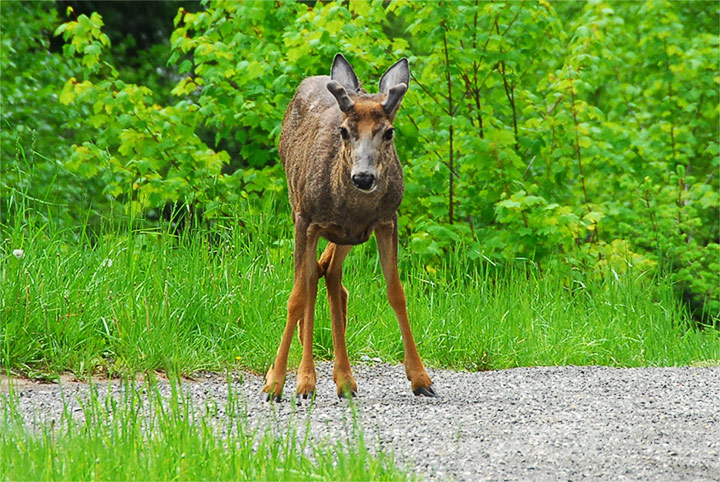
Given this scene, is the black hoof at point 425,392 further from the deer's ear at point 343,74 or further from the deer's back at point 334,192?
the deer's ear at point 343,74

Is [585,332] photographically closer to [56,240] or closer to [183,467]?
[56,240]

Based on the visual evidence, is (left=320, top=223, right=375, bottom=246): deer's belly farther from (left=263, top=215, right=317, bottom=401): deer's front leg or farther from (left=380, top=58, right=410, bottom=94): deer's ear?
(left=380, top=58, right=410, bottom=94): deer's ear

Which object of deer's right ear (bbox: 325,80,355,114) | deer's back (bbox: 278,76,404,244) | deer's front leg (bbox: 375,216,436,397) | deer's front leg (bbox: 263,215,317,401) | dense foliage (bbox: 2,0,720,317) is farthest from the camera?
dense foliage (bbox: 2,0,720,317)

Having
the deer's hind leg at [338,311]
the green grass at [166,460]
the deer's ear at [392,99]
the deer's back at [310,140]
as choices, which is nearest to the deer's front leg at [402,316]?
the deer's hind leg at [338,311]

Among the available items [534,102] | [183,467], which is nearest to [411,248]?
[534,102]

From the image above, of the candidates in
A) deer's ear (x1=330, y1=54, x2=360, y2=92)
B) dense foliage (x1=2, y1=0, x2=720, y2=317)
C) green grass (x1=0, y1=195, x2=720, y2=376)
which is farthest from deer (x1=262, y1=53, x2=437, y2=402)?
dense foliage (x1=2, y1=0, x2=720, y2=317)

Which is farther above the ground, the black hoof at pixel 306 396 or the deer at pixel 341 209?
the deer at pixel 341 209

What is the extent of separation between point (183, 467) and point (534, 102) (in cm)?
816

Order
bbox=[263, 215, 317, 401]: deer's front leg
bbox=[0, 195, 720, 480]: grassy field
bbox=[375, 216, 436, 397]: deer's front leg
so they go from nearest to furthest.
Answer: bbox=[263, 215, 317, 401]: deer's front leg, bbox=[375, 216, 436, 397]: deer's front leg, bbox=[0, 195, 720, 480]: grassy field

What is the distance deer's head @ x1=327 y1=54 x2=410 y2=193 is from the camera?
491cm

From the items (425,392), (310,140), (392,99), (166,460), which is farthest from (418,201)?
(166,460)

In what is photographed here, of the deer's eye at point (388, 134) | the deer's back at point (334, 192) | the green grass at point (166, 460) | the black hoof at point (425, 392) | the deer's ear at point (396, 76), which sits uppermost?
the deer's ear at point (396, 76)

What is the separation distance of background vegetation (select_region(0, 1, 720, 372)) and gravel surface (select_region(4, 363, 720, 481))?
23.5 inches

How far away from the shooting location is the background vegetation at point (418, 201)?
6.68 metres
